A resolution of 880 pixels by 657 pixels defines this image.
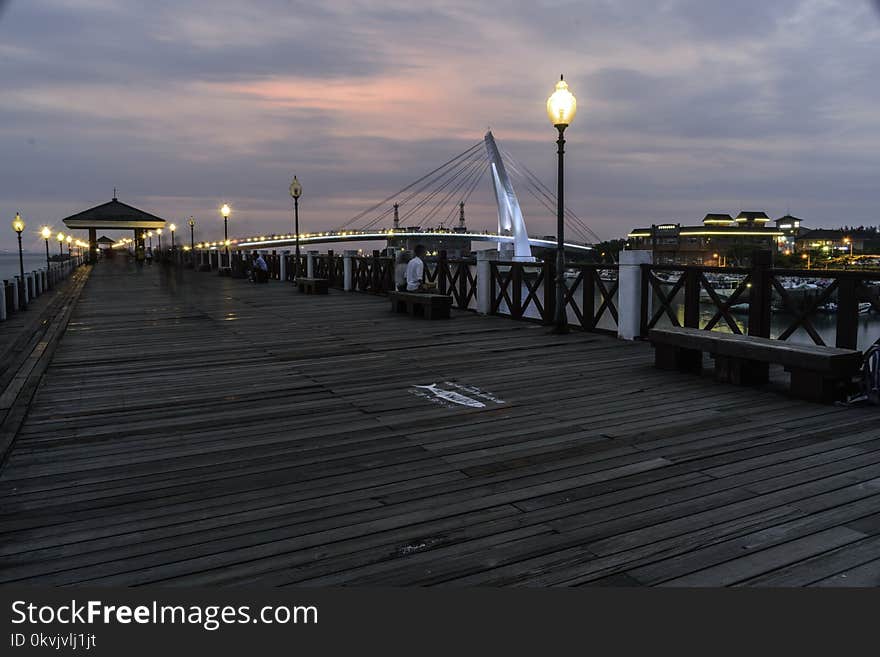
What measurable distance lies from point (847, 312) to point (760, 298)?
0.92 m

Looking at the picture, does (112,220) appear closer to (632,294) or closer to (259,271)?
(259,271)

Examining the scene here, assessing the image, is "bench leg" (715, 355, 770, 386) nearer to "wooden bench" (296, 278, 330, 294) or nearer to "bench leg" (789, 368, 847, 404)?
"bench leg" (789, 368, 847, 404)

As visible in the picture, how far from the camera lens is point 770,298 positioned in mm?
7301

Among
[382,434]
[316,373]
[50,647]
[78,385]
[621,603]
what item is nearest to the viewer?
[50,647]

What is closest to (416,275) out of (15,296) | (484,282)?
(484,282)

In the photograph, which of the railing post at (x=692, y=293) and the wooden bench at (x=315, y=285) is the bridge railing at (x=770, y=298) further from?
the wooden bench at (x=315, y=285)

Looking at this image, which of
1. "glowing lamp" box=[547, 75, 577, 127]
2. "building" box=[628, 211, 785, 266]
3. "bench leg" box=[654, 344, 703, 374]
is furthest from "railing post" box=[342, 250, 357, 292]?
"building" box=[628, 211, 785, 266]

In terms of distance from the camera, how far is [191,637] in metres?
2.37

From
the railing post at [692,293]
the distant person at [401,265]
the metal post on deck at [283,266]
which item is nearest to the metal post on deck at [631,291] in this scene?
the railing post at [692,293]

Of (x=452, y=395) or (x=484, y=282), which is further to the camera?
(x=484, y=282)

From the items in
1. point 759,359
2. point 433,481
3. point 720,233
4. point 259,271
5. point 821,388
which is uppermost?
point 720,233

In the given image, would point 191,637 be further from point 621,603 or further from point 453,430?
point 453,430

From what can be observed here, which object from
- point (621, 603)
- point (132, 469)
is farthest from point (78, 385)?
point (621, 603)

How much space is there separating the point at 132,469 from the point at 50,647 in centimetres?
179
